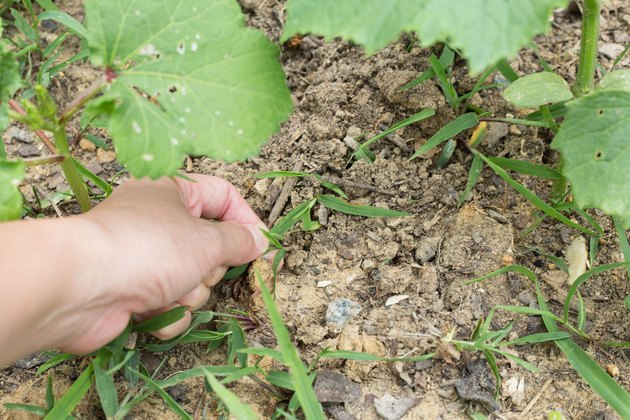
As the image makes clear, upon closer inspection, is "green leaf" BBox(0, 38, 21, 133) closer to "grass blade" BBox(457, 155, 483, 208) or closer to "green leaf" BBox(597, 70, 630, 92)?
"grass blade" BBox(457, 155, 483, 208)

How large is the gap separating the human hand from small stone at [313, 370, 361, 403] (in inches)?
18.5

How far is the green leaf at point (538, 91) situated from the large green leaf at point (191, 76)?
0.74 meters

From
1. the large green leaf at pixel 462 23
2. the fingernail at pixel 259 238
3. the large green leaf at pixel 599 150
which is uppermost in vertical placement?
the large green leaf at pixel 462 23

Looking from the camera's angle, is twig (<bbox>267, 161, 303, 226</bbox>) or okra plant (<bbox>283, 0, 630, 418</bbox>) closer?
okra plant (<bbox>283, 0, 630, 418</bbox>)

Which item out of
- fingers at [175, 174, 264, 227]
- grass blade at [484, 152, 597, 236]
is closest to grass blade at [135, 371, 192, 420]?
fingers at [175, 174, 264, 227]

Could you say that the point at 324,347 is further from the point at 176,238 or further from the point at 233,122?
the point at 233,122

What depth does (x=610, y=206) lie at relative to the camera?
5.79 ft

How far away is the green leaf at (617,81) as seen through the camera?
6.52 feet

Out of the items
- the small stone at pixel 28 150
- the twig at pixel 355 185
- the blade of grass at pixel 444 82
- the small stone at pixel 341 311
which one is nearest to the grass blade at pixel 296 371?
the small stone at pixel 341 311

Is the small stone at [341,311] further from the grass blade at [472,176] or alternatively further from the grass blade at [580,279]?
the grass blade at [580,279]

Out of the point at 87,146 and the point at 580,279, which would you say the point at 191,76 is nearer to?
the point at 87,146

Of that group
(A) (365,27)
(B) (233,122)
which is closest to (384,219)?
(B) (233,122)

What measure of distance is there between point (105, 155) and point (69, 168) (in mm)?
858

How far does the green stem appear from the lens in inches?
71.1
